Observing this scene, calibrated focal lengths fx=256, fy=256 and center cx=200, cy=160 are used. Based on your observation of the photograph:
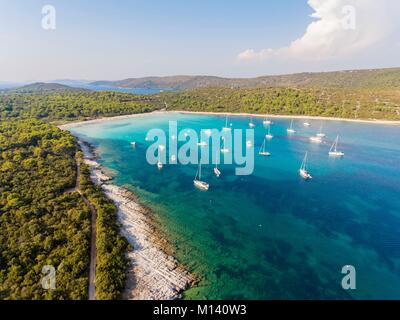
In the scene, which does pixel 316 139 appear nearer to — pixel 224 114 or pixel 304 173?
pixel 304 173

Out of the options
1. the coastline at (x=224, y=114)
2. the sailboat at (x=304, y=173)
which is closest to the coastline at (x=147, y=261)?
the sailboat at (x=304, y=173)

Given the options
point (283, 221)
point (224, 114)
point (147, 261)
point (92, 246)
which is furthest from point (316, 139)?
point (92, 246)

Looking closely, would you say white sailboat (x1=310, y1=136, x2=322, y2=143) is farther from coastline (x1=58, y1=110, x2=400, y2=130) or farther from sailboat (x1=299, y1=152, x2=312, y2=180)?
coastline (x1=58, y1=110, x2=400, y2=130)

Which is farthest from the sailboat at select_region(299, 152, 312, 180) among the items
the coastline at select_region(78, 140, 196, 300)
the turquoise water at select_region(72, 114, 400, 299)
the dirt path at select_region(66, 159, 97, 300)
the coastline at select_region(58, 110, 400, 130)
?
the coastline at select_region(58, 110, 400, 130)
